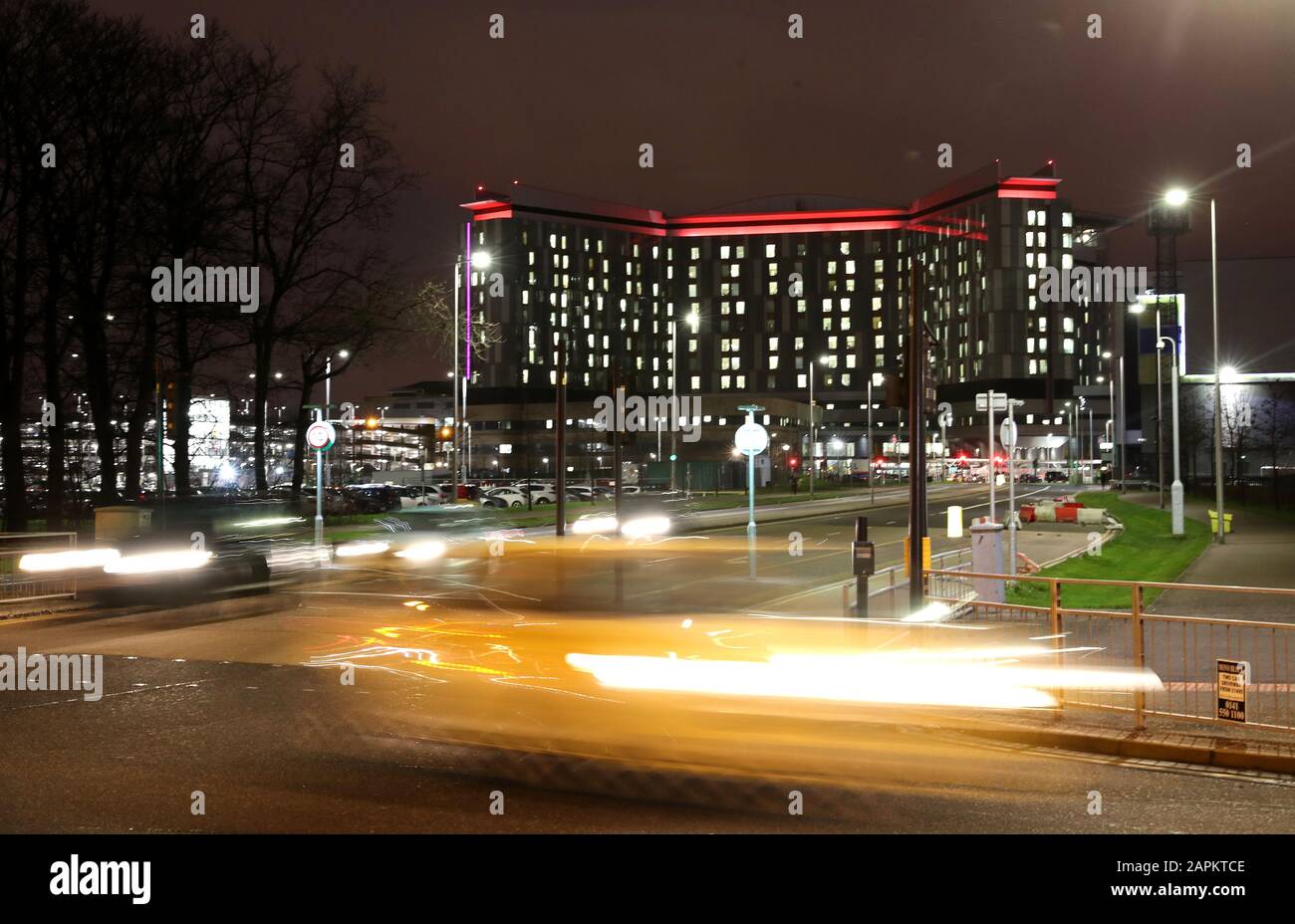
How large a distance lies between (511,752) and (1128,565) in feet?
70.6

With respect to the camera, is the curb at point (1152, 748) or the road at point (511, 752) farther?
the curb at point (1152, 748)

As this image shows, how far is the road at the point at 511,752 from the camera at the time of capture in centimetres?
739

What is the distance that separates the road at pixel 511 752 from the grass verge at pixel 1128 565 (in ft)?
14.9

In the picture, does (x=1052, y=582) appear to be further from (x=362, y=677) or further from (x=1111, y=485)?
(x=1111, y=485)

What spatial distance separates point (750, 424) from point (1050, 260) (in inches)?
6510

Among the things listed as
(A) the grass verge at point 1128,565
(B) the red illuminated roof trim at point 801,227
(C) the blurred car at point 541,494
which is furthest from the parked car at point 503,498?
(B) the red illuminated roof trim at point 801,227

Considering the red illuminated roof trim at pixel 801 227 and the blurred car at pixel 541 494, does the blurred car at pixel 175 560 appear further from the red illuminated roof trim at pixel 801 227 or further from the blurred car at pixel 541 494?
the red illuminated roof trim at pixel 801 227

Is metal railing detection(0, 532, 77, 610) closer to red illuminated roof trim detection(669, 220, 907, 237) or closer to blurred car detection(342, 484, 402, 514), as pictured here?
blurred car detection(342, 484, 402, 514)

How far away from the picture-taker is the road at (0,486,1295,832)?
739cm

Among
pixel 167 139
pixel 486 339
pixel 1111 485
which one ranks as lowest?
pixel 1111 485

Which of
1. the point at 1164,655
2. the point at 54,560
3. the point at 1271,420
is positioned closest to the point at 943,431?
the point at 1271,420

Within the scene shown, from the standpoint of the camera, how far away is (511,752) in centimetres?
920
